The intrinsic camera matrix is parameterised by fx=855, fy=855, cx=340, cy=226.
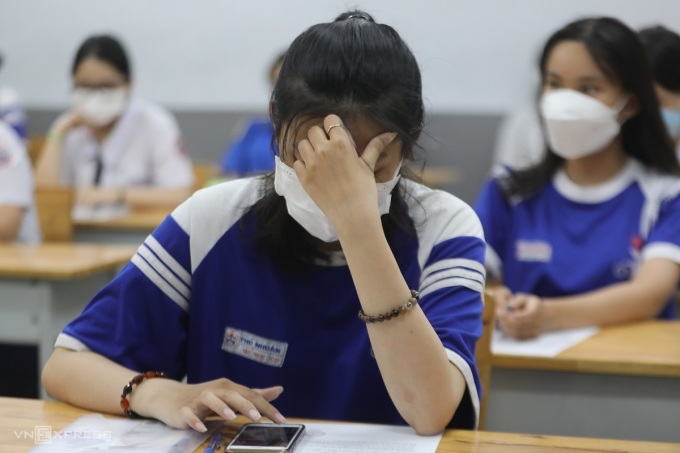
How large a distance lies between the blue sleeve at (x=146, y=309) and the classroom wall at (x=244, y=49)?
407 cm

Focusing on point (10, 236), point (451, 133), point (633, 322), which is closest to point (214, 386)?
point (633, 322)

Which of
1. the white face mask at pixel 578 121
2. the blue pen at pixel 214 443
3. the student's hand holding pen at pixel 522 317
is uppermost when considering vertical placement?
the white face mask at pixel 578 121

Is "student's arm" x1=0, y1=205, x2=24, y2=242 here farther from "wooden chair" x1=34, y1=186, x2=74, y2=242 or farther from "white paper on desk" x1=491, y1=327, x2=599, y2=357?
"white paper on desk" x1=491, y1=327, x2=599, y2=357

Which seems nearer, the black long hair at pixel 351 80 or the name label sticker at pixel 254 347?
the black long hair at pixel 351 80

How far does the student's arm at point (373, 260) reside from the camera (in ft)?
3.54

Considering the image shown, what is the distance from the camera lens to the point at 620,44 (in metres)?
2.14

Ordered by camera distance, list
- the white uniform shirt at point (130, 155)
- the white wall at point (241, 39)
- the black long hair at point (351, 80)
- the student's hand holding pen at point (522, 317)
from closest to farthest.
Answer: the black long hair at point (351, 80) → the student's hand holding pen at point (522, 317) → the white uniform shirt at point (130, 155) → the white wall at point (241, 39)

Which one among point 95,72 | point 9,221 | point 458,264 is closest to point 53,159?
point 95,72

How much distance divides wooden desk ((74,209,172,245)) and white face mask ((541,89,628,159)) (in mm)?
1760

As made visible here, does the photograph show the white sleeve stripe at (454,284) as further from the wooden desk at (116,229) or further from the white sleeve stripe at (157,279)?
the wooden desk at (116,229)

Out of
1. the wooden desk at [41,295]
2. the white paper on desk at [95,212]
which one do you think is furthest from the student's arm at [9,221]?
the white paper on desk at [95,212]

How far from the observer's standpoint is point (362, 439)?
3.54 ft

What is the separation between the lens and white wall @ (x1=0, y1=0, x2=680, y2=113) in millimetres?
5500

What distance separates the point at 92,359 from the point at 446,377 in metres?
0.51
